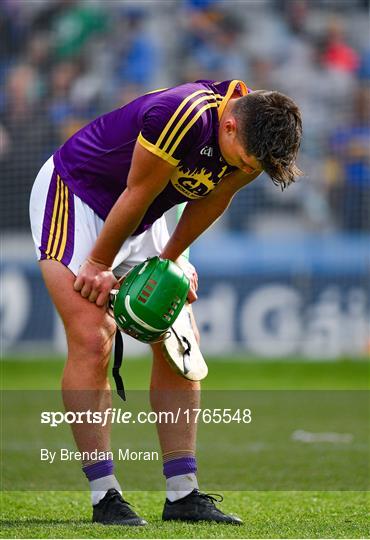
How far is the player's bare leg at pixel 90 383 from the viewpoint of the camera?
4004 millimetres

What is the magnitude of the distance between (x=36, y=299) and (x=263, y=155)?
828cm

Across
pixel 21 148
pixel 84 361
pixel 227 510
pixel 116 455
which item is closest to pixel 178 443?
pixel 227 510

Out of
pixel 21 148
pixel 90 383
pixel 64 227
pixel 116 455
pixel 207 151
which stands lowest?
pixel 116 455

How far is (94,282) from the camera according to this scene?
4031mm

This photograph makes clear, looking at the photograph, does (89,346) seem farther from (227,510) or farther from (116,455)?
(116,455)

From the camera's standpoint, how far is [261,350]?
1181cm

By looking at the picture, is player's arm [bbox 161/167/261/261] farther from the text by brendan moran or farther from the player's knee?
the text by brendan moran

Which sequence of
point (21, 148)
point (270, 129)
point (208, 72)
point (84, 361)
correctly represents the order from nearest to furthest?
point (270, 129) < point (84, 361) < point (21, 148) < point (208, 72)

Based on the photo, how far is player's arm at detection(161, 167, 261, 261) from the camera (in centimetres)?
430

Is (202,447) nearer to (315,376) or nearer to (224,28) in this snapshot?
(315,376)

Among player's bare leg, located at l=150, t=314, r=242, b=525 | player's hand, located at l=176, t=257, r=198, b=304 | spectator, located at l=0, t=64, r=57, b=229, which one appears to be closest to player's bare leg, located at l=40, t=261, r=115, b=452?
player's bare leg, located at l=150, t=314, r=242, b=525

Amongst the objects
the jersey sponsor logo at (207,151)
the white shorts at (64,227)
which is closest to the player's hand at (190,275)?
the white shorts at (64,227)

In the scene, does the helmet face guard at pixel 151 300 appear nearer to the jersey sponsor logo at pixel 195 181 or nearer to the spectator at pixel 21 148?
the jersey sponsor logo at pixel 195 181

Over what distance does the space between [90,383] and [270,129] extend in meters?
1.16
